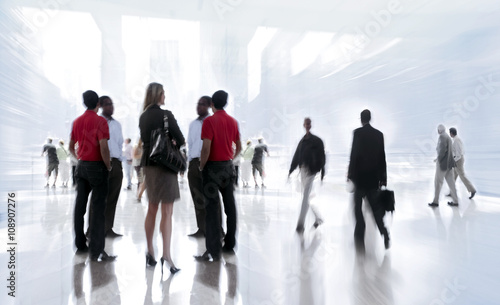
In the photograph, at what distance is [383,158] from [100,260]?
267cm

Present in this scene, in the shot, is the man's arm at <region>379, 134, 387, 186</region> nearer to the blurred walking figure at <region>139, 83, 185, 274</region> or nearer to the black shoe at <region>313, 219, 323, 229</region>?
the black shoe at <region>313, 219, 323, 229</region>

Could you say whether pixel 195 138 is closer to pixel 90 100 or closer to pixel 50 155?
pixel 90 100

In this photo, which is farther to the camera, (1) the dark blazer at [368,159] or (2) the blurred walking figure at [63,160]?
(2) the blurred walking figure at [63,160]

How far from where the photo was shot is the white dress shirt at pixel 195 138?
11.6 feet

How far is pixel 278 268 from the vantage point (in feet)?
9.16

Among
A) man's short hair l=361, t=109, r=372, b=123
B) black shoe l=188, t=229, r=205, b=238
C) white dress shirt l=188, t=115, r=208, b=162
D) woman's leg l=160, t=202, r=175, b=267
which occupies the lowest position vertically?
black shoe l=188, t=229, r=205, b=238

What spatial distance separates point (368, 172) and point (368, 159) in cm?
12

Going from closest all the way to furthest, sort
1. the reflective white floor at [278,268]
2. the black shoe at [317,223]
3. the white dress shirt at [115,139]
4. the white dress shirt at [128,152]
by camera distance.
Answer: the reflective white floor at [278,268] → the white dress shirt at [115,139] → the black shoe at [317,223] → the white dress shirt at [128,152]

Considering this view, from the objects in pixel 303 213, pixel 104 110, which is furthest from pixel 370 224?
pixel 104 110

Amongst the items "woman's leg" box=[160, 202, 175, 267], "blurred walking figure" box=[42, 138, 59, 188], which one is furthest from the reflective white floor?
"blurred walking figure" box=[42, 138, 59, 188]

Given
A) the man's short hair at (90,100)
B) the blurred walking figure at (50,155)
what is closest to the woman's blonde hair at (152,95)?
the man's short hair at (90,100)

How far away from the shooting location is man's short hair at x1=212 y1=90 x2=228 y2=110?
120 inches

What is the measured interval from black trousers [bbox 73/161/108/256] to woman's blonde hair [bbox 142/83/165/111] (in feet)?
2.24

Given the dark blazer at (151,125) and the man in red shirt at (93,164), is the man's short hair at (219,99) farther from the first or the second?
the man in red shirt at (93,164)
